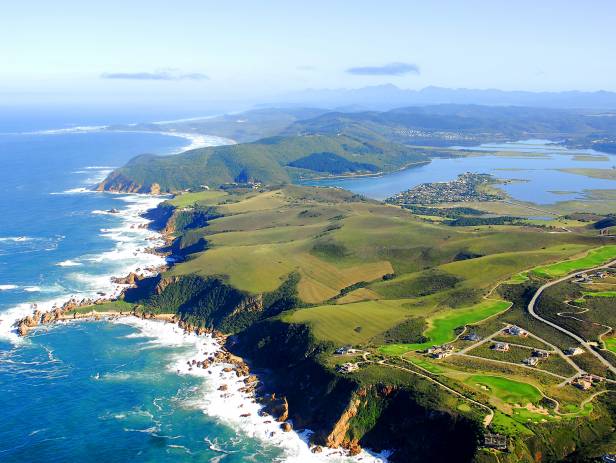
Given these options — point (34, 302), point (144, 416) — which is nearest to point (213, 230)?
point (34, 302)

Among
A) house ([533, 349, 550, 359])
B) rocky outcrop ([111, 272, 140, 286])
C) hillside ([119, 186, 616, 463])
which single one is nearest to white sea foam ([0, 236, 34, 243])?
hillside ([119, 186, 616, 463])

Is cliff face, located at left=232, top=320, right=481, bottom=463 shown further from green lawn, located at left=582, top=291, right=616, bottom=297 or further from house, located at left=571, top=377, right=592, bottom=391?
green lawn, located at left=582, top=291, right=616, bottom=297

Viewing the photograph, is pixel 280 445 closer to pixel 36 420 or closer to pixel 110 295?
pixel 36 420

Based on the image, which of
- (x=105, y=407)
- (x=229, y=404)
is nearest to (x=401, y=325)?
(x=229, y=404)

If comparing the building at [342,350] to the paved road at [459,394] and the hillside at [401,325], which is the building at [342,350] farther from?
the paved road at [459,394]

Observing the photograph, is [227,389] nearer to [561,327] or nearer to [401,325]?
[401,325]
